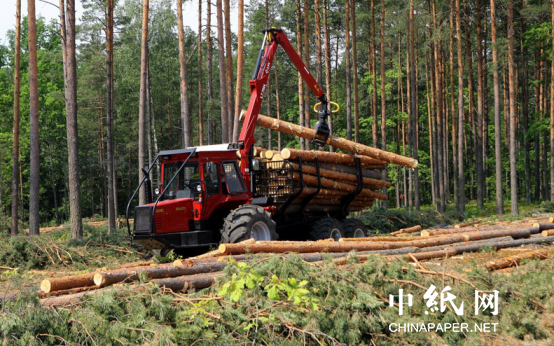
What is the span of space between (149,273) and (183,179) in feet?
15.4

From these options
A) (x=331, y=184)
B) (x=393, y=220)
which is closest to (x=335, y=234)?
(x=331, y=184)

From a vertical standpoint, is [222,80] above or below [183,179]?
above

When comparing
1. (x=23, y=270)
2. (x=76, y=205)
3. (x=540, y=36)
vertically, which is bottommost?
(x=23, y=270)

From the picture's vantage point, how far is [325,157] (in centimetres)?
1455

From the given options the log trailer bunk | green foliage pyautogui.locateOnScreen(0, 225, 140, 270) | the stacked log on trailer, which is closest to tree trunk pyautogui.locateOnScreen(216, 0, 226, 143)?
the stacked log on trailer

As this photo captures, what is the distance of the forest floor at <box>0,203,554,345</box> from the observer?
16.9 feet

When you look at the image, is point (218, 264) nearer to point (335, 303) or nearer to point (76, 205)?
point (335, 303)

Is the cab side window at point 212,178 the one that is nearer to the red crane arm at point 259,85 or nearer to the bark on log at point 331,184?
the red crane arm at point 259,85

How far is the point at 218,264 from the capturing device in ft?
26.0

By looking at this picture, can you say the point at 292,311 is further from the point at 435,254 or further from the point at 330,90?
the point at 330,90

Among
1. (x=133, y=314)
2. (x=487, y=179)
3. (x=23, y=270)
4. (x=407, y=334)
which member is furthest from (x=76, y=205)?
(x=487, y=179)

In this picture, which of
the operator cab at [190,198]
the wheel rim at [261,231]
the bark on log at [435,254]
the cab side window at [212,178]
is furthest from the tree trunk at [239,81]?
the bark on log at [435,254]

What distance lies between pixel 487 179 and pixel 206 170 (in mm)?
41397

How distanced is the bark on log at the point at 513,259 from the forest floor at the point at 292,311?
1174 millimetres
